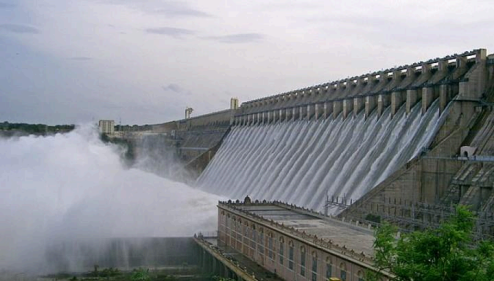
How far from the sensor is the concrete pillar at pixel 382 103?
42156mm

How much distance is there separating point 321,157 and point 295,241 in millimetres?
20297

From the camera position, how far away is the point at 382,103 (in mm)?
42188

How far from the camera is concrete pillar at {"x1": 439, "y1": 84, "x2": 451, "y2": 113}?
35.1m

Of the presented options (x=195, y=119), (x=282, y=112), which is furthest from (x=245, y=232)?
(x=195, y=119)

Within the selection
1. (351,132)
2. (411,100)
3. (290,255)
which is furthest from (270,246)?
(351,132)

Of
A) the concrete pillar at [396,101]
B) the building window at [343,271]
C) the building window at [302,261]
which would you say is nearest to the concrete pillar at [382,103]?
the concrete pillar at [396,101]

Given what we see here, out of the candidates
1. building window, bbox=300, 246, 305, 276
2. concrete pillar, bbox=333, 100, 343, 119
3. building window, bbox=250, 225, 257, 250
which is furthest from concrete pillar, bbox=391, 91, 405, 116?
building window, bbox=300, 246, 305, 276

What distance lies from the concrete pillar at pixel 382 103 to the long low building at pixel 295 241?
10257 millimetres

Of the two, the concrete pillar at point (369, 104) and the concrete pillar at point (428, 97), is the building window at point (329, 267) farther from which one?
the concrete pillar at point (369, 104)

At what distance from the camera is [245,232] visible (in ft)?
105

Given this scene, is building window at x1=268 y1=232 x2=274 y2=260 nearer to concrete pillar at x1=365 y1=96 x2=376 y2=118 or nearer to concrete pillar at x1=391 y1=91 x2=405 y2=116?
concrete pillar at x1=391 y1=91 x2=405 y2=116

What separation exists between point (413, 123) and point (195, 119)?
63.5m

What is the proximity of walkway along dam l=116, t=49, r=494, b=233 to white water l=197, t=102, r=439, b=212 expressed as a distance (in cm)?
9

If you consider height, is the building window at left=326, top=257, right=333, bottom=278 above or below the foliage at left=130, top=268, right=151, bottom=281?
above
